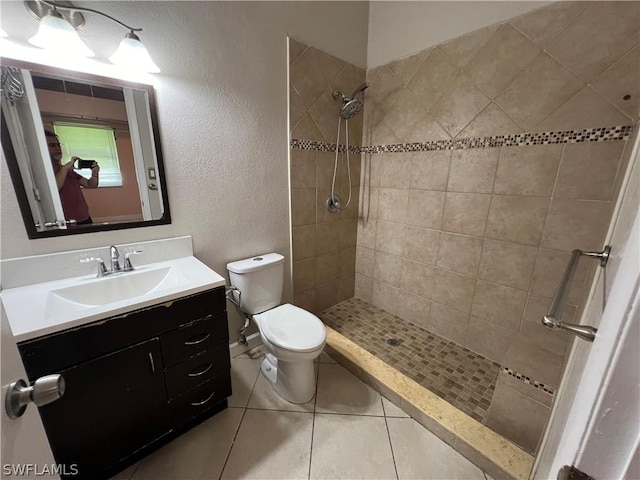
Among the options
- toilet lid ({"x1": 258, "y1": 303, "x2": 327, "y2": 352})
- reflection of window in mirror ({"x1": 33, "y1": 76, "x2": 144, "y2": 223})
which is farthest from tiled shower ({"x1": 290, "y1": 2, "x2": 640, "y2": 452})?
reflection of window in mirror ({"x1": 33, "y1": 76, "x2": 144, "y2": 223})

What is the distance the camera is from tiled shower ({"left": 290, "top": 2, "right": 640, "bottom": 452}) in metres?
1.24

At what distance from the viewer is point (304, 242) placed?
6.80 ft

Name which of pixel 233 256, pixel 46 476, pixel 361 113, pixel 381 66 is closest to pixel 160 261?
pixel 233 256

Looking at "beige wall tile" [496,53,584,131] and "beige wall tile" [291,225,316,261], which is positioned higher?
"beige wall tile" [496,53,584,131]

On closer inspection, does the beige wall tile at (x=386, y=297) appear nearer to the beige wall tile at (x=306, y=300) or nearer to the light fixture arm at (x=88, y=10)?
the beige wall tile at (x=306, y=300)

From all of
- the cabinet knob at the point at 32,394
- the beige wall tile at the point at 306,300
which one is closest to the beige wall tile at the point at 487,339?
the beige wall tile at the point at 306,300

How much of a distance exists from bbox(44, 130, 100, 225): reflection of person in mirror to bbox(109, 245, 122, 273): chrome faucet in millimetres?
159

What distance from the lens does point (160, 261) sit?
1458 mm

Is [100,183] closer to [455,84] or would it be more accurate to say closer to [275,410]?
[275,410]

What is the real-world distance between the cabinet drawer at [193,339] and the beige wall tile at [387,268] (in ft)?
4.81

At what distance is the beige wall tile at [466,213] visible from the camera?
1.70 m

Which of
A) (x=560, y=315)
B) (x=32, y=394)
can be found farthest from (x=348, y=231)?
(x=32, y=394)

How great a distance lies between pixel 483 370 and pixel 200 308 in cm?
179

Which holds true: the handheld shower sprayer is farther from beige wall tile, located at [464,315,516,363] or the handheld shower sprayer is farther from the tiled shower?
beige wall tile, located at [464,315,516,363]
